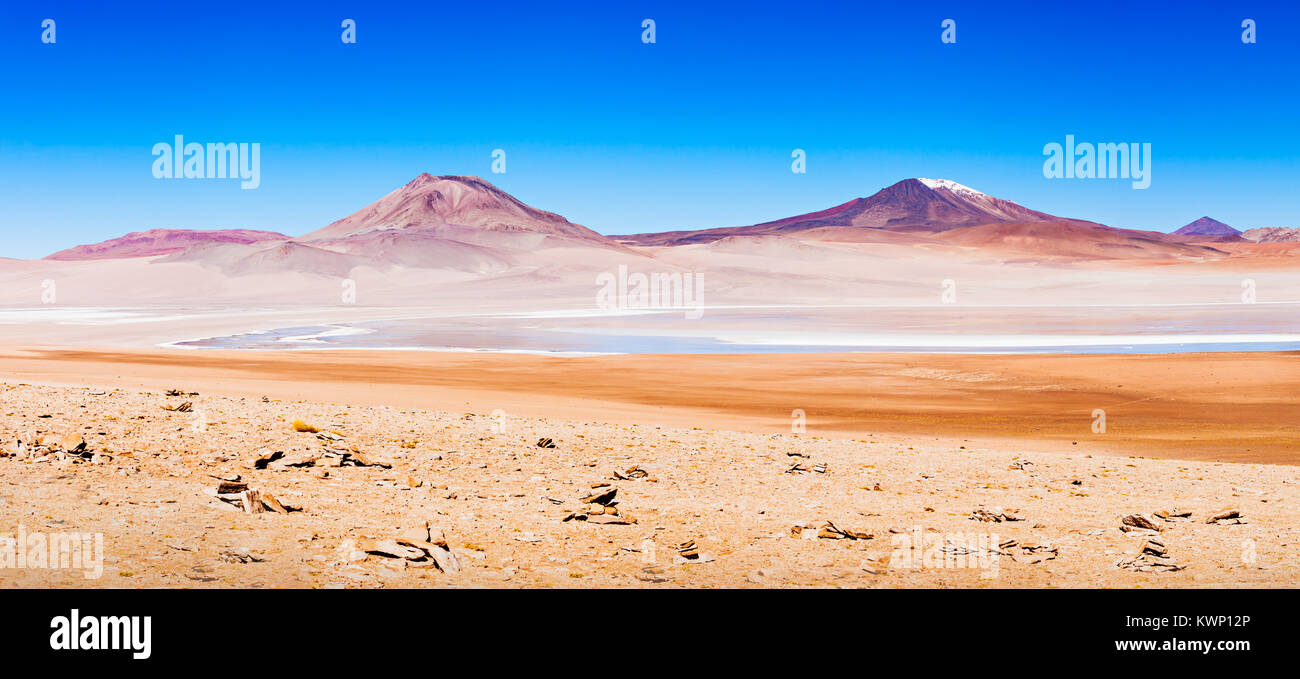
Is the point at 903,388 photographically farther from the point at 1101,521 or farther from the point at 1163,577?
the point at 1163,577

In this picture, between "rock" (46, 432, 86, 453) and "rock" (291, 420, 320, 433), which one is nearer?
"rock" (46, 432, 86, 453)

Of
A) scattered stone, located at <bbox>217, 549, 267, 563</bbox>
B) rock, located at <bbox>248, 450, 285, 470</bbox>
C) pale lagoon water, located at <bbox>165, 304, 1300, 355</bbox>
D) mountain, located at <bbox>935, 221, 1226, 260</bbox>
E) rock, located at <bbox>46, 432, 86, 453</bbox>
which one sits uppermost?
mountain, located at <bbox>935, 221, 1226, 260</bbox>

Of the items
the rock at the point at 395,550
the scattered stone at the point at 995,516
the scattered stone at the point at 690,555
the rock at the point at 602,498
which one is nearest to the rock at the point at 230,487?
the rock at the point at 395,550

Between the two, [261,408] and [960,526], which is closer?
[960,526]

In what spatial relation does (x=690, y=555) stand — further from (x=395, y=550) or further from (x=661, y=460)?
(x=661, y=460)

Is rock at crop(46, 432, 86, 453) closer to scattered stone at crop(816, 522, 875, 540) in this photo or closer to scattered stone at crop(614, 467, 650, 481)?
scattered stone at crop(614, 467, 650, 481)

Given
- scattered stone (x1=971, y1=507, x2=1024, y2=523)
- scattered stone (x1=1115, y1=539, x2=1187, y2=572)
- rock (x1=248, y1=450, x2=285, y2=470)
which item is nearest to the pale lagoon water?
rock (x1=248, y1=450, x2=285, y2=470)

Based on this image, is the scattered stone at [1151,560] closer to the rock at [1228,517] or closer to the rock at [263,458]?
the rock at [1228,517]

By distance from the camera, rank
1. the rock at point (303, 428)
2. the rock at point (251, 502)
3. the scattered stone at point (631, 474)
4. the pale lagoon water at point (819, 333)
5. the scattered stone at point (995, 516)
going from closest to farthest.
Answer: the rock at point (251, 502) → the scattered stone at point (995, 516) → the scattered stone at point (631, 474) → the rock at point (303, 428) → the pale lagoon water at point (819, 333)

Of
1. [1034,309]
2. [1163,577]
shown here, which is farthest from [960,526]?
[1034,309]
